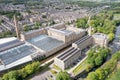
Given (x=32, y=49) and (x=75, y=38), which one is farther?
(x=75, y=38)

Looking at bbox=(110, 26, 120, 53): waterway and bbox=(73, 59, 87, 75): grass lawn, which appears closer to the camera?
bbox=(73, 59, 87, 75): grass lawn

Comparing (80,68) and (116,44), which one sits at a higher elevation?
(116,44)

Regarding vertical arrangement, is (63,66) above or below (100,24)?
below

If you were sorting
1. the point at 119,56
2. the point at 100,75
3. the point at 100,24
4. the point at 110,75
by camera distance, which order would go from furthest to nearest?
the point at 100,24 → the point at 119,56 → the point at 110,75 → the point at 100,75

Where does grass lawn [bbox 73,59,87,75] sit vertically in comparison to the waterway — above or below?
below

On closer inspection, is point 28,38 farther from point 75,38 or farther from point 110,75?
point 110,75

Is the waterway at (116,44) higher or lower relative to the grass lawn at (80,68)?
higher

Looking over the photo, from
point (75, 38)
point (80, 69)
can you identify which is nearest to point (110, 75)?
point (80, 69)

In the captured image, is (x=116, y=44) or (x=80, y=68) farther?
(x=116, y=44)

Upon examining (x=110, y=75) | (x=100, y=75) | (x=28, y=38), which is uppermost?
(x=28, y=38)

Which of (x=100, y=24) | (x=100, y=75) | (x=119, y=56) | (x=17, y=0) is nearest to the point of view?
(x=100, y=75)

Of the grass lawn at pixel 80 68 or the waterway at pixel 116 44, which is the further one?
the waterway at pixel 116 44
